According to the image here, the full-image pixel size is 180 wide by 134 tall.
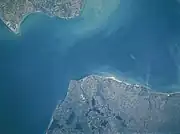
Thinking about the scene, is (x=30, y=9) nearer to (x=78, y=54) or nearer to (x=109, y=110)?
(x=78, y=54)

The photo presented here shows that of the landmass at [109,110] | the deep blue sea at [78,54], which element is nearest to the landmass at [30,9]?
the deep blue sea at [78,54]

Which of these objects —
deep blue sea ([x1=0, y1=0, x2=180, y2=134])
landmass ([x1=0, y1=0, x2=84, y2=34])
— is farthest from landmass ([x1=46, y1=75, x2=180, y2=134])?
landmass ([x1=0, y1=0, x2=84, y2=34])

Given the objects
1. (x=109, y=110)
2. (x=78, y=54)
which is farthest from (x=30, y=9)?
(x=109, y=110)

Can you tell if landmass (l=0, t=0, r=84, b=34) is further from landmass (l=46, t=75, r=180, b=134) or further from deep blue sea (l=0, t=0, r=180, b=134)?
landmass (l=46, t=75, r=180, b=134)

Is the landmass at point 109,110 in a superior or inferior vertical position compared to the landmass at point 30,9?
inferior

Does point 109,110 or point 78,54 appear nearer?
point 109,110

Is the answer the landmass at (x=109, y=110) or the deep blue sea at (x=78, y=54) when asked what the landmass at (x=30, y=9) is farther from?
the landmass at (x=109, y=110)
